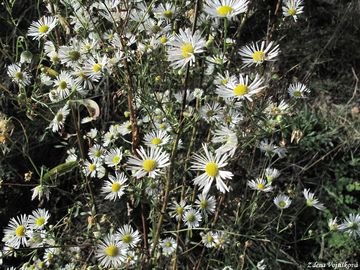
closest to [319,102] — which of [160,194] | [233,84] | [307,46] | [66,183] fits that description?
[307,46]

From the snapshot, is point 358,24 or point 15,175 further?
point 358,24

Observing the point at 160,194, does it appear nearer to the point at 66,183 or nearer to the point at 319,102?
the point at 66,183

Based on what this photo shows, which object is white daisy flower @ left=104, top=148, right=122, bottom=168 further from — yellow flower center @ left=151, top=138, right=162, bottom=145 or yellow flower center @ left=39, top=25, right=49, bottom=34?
yellow flower center @ left=39, top=25, right=49, bottom=34

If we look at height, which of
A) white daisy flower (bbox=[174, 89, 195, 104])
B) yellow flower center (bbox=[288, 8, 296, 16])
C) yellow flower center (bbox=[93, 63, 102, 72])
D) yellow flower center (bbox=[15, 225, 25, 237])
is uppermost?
yellow flower center (bbox=[288, 8, 296, 16])

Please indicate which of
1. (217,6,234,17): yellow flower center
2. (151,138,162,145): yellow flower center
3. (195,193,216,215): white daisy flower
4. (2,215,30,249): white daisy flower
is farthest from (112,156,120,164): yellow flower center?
(217,6,234,17): yellow flower center

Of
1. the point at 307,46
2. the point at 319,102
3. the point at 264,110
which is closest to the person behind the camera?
the point at 264,110

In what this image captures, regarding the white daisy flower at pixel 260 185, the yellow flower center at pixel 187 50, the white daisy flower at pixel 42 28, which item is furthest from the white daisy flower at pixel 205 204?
the white daisy flower at pixel 42 28
